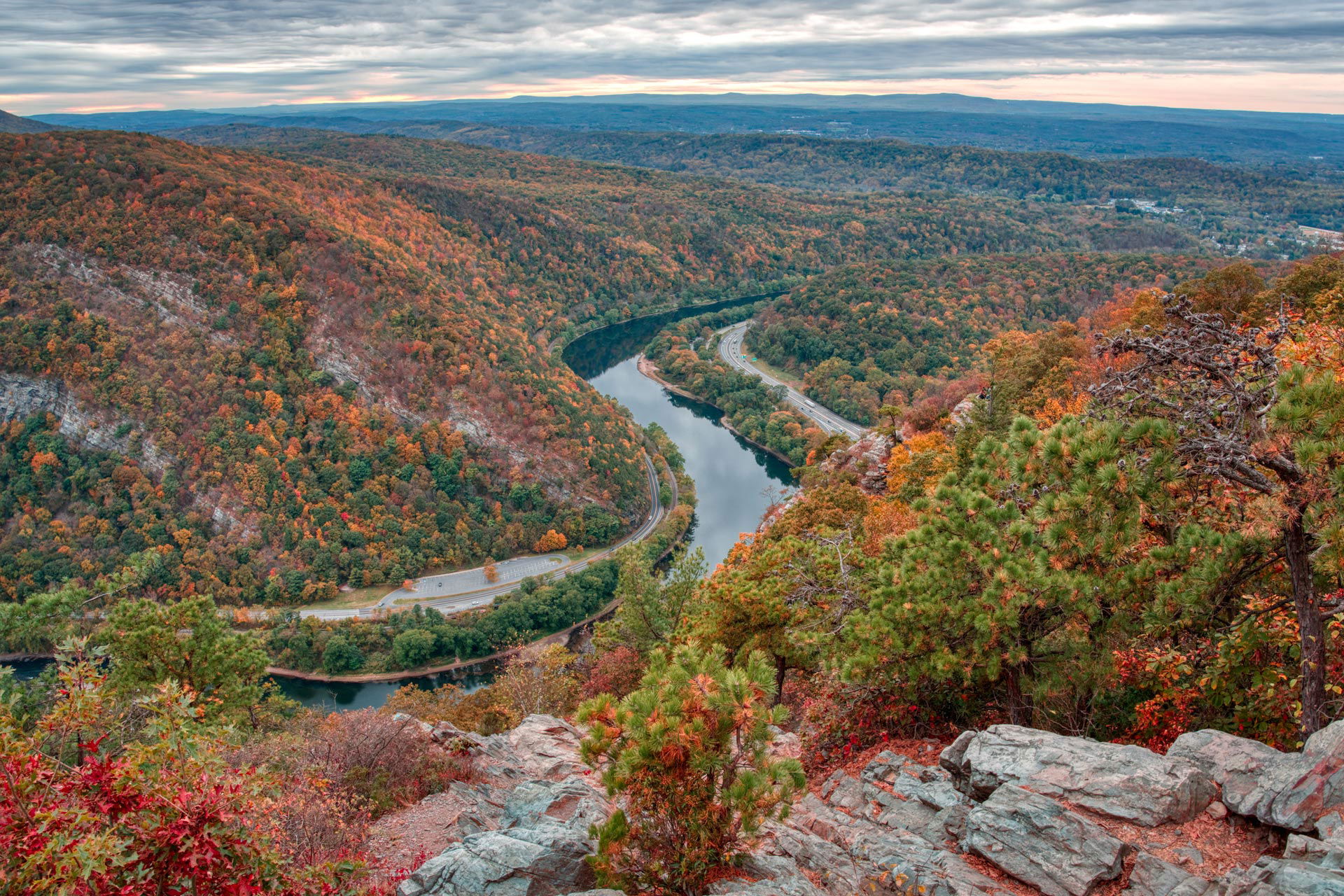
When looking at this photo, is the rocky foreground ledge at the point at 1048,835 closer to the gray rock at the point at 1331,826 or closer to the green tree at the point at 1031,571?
the gray rock at the point at 1331,826

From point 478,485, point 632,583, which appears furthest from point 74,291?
point 632,583

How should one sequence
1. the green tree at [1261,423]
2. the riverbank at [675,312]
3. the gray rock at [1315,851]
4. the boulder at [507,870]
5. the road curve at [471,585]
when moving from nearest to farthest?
the gray rock at [1315,851] → the green tree at [1261,423] → the boulder at [507,870] → the road curve at [471,585] → the riverbank at [675,312]

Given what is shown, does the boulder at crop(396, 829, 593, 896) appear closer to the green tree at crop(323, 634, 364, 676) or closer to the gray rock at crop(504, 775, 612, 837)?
the gray rock at crop(504, 775, 612, 837)

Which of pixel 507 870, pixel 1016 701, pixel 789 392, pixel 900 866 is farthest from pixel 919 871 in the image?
pixel 789 392

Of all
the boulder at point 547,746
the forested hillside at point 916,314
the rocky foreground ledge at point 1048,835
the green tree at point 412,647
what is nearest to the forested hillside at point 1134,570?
the rocky foreground ledge at point 1048,835

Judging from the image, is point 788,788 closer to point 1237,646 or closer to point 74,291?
point 1237,646

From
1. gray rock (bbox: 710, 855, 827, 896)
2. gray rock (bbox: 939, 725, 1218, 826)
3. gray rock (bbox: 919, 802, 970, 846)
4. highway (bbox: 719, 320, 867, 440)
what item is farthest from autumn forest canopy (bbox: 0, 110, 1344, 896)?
gray rock (bbox: 919, 802, 970, 846)
